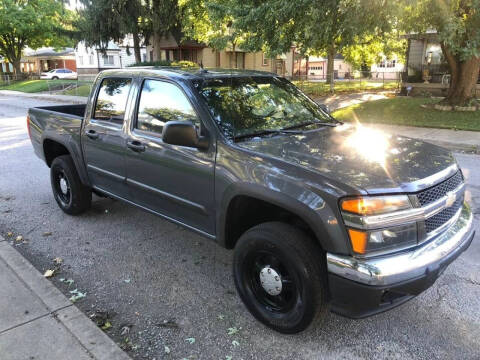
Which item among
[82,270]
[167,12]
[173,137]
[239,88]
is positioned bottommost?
[82,270]

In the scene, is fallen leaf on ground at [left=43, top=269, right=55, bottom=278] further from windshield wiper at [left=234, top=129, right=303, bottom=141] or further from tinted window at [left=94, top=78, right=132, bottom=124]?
windshield wiper at [left=234, top=129, right=303, bottom=141]

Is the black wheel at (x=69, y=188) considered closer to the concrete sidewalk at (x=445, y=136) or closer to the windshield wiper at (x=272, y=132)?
the windshield wiper at (x=272, y=132)

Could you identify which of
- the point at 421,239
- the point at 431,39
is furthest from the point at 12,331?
the point at 431,39

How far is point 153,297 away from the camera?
3492 mm

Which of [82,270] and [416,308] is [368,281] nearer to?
[416,308]

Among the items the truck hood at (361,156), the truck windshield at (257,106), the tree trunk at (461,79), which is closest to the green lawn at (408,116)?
the tree trunk at (461,79)

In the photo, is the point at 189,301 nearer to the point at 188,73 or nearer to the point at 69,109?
the point at 188,73

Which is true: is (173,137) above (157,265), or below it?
above

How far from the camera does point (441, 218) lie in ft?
9.32

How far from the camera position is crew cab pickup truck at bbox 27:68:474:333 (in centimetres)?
250

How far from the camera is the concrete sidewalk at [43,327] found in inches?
107

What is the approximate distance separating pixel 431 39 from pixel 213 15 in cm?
1345

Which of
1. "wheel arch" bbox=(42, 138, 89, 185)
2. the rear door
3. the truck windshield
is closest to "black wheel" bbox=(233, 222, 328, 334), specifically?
the truck windshield

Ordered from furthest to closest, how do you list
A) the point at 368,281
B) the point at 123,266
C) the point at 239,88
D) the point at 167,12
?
the point at 167,12 → the point at 123,266 → the point at 239,88 → the point at 368,281
